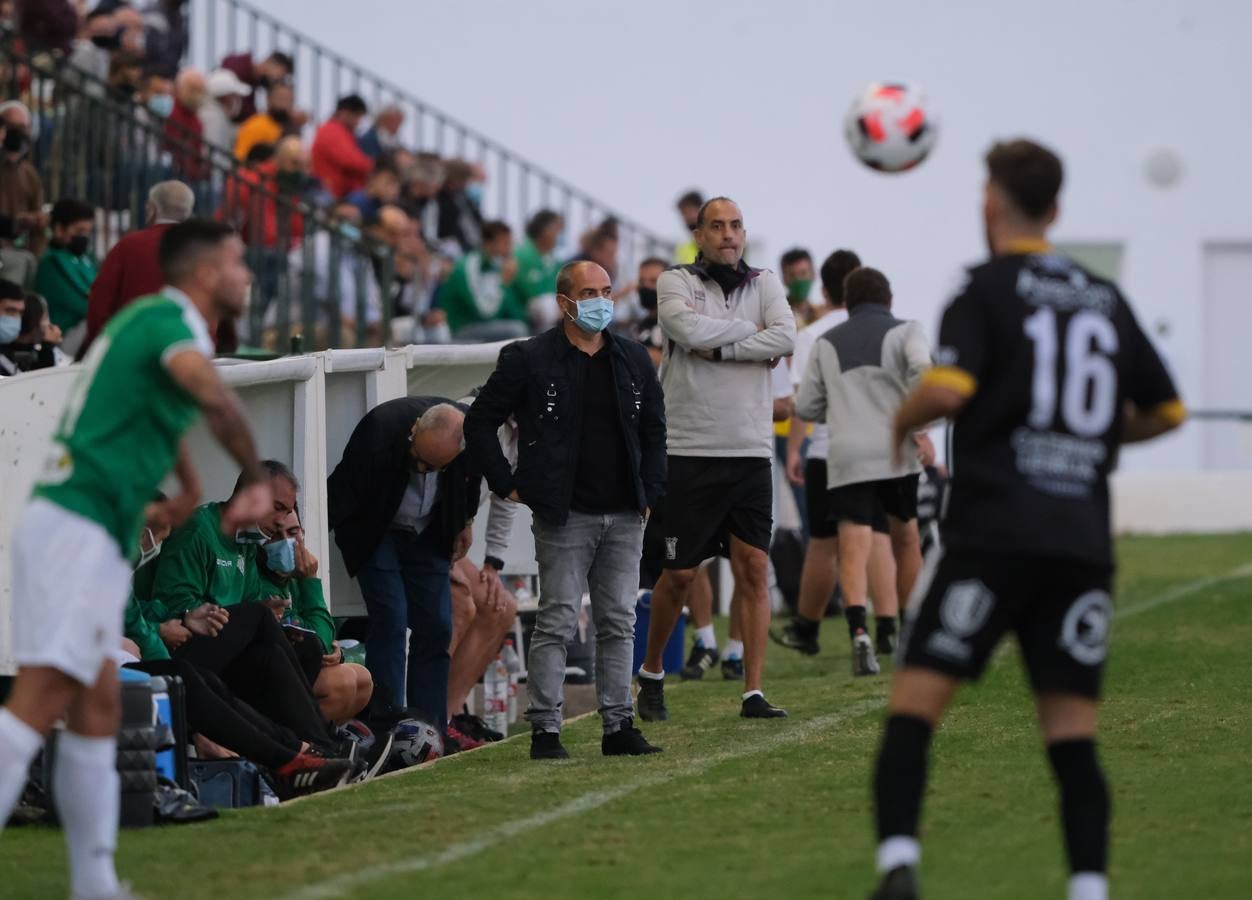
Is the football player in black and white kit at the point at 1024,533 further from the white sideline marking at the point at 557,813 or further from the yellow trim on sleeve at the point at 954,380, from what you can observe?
the white sideline marking at the point at 557,813

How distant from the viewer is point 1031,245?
4988 mm

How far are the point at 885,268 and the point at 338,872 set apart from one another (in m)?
19.8

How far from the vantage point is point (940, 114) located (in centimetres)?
2433

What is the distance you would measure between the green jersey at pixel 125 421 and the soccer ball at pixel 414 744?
130 inches

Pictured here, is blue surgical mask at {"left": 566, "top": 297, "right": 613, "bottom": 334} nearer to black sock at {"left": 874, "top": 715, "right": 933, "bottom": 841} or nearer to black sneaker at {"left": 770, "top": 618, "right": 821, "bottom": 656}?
black sock at {"left": 874, "top": 715, "right": 933, "bottom": 841}

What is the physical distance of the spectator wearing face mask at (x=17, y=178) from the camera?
12352mm

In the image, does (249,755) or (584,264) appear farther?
(584,264)

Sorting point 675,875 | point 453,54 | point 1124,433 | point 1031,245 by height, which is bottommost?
point 675,875

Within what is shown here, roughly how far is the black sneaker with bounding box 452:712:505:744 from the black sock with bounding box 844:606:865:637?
2028 millimetres

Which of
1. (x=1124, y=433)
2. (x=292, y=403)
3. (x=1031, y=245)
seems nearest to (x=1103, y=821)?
(x=1124, y=433)

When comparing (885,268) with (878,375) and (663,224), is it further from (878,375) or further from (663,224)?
(878,375)

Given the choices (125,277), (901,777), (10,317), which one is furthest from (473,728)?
(901,777)

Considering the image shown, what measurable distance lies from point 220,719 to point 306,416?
185 cm

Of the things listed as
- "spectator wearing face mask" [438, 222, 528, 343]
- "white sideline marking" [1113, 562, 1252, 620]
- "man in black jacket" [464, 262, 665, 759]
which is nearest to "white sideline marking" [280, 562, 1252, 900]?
"man in black jacket" [464, 262, 665, 759]
